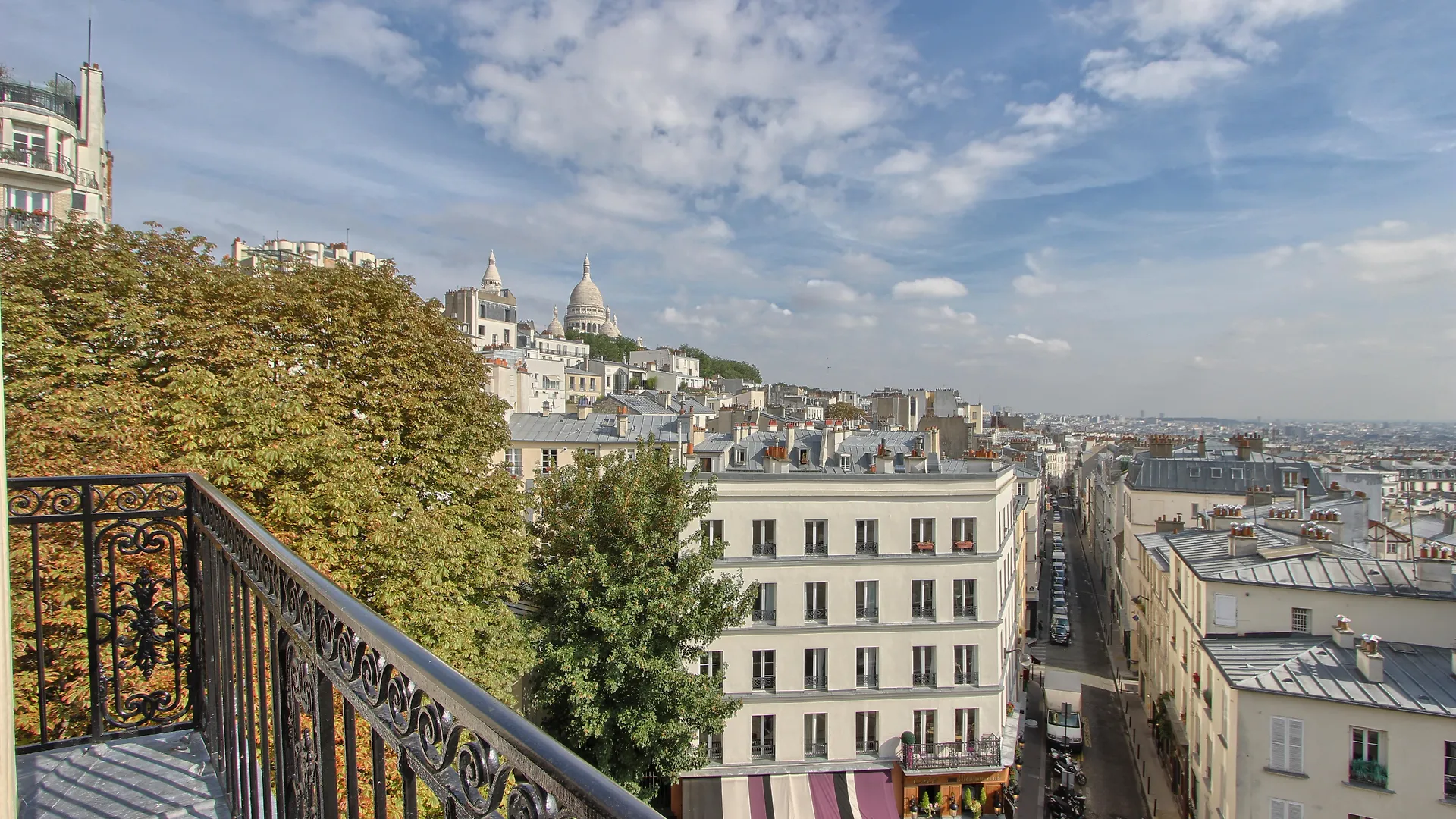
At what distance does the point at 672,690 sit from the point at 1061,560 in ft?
179

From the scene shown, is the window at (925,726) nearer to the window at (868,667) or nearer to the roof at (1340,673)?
the window at (868,667)

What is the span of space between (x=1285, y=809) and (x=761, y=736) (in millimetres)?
12589

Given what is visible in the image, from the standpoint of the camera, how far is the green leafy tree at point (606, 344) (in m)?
111

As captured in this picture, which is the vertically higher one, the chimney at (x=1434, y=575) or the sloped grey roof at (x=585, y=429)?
the sloped grey roof at (x=585, y=429)

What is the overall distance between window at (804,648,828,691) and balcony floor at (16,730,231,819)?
1855cm

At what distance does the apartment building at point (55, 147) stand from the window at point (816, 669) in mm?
26793

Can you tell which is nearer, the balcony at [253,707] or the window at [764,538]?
the balcony at [253,707]

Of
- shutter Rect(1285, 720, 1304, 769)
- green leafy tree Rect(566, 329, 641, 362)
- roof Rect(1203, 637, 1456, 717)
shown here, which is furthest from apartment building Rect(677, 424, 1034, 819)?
green leafy tree Rect(566, 329, 641, 362)

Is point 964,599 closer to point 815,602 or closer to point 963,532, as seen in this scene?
point 963,532

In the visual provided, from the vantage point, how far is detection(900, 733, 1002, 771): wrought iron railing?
21.3m

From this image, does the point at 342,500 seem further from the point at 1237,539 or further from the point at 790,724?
the point at 1237,539

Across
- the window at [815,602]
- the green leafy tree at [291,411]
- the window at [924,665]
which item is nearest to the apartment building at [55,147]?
the green leafy tree at [291,411]

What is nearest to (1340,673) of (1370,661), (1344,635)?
(1370,661)

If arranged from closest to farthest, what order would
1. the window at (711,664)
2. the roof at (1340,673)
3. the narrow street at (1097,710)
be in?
the roof at (1340,673) → the window at (711,664) → the narrow street at (1097,710)
